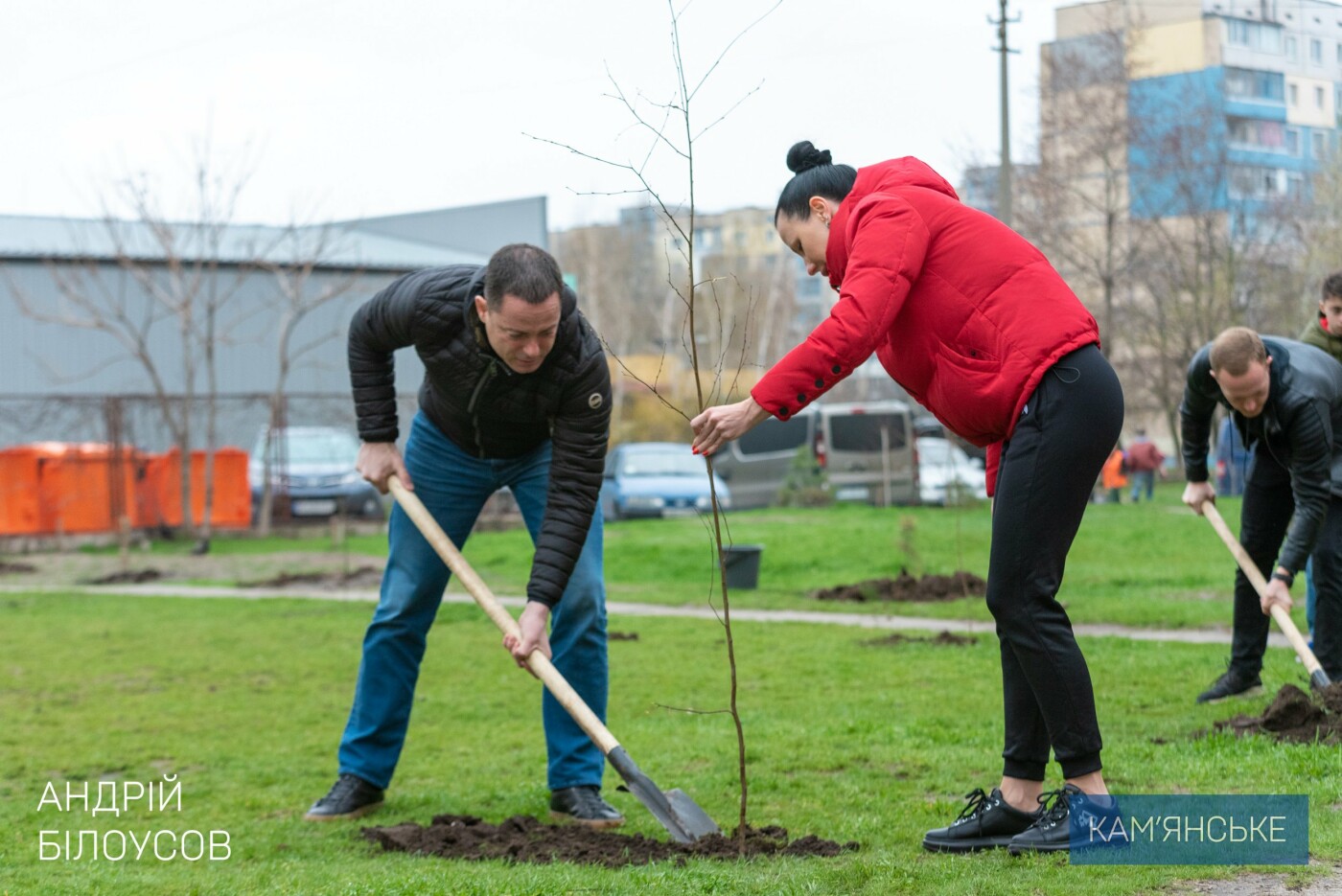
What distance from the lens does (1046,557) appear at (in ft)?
12.6

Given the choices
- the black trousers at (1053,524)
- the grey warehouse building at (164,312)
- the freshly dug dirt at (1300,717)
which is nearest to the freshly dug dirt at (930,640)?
the freshly dug dirt at (1300,717)

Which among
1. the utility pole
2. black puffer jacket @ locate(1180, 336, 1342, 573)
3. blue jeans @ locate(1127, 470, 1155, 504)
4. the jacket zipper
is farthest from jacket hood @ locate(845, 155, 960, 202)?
blue jeans @ locate(1127, 470, 1155, 504)

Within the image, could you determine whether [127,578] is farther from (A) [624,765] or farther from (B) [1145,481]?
(B) [1145,481]

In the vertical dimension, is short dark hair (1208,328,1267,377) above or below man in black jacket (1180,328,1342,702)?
above

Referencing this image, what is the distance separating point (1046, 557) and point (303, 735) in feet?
15.0

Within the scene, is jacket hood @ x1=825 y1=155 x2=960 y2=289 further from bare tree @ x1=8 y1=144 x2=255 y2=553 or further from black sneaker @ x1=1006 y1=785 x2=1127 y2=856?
bare tree @ x1=8 y1=144 x2=255 y2=553

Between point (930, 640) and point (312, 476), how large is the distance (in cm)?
1567

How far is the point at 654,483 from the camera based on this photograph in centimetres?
2348

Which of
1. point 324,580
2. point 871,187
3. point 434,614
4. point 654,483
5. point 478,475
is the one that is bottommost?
point 324,580

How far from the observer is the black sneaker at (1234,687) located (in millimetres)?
6711

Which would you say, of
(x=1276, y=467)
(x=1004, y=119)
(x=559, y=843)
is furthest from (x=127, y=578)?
(x=1004, y=119)

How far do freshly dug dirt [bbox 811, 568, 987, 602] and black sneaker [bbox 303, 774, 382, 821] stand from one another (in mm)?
8123

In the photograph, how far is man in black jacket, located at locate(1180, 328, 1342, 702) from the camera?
5.82m

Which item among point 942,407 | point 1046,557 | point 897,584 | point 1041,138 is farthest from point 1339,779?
point 1041,138
